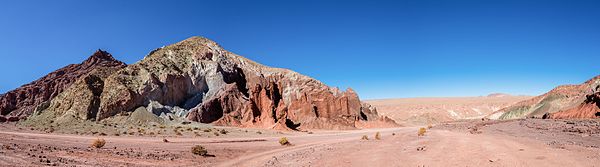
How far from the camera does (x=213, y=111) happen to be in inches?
2579

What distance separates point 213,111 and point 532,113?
233ft

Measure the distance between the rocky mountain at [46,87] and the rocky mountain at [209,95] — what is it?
15.0m

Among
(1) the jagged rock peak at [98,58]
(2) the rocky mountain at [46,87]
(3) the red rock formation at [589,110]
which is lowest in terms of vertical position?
(3) the red rock formation at [589,110]

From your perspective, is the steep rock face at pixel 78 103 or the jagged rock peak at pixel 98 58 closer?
the steep rock face at pixel 78 103

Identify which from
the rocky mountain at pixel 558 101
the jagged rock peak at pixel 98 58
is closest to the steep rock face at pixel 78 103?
the jagged rock peak at pixel 98 58

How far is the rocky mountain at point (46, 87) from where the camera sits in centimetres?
7719

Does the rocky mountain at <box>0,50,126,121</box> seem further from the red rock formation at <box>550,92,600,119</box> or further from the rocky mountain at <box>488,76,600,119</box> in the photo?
the rocky mountain at <box>488,76,600,119</box>

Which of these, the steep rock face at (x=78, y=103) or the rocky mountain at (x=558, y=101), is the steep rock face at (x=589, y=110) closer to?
the rocky mountain at (x=558, y=101)

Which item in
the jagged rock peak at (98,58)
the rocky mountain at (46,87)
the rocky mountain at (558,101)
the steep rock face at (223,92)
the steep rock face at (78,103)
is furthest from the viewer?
the jagged rock peak at (98,58)

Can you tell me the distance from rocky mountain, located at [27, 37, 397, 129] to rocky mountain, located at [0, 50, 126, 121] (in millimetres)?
15042

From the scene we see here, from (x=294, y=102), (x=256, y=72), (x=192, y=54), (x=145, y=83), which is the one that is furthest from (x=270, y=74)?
(x=145, y=83)

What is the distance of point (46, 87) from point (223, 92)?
38344mm

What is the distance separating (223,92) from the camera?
68.4 meters

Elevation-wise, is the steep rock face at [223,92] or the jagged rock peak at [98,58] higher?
the jagged rock peak at [98,58]
